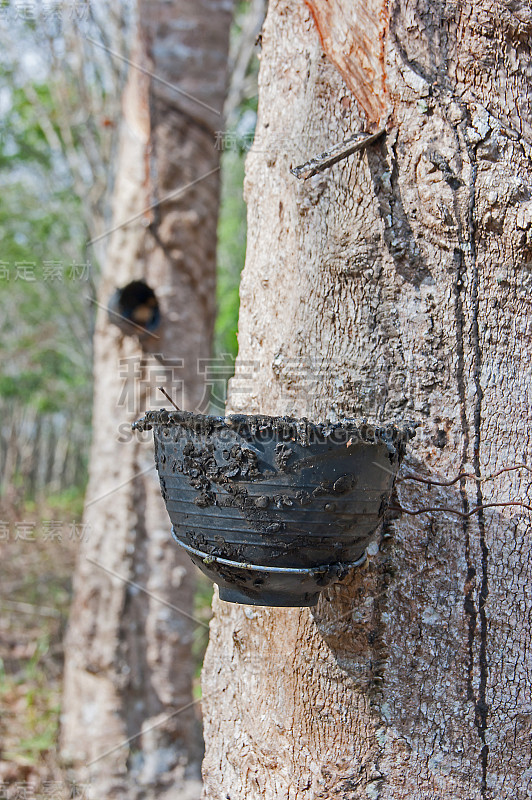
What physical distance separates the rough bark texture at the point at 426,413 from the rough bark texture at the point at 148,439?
1913 mm

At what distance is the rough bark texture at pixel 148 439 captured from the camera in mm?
3305

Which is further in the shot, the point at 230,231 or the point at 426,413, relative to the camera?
the point at 230,231

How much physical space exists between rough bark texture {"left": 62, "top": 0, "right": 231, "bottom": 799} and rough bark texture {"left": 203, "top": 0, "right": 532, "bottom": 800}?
6.28 ft

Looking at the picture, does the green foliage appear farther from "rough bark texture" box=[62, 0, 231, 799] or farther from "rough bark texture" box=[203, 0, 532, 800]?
"rough bark texture" box=[203, 0, 532, 800]

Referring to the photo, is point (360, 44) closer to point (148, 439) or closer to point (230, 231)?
point (148, 439)

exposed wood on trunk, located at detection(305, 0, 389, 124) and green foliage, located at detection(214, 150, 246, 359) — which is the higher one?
green foliage, located at detection(214, 150, 246, 359)

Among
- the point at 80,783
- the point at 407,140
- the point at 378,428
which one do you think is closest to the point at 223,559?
the point at 378,428

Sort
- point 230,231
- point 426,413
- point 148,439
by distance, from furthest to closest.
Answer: point 230,231 → point 148,439 → point 426,413

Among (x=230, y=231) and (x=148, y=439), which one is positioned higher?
(x=230, y=231)

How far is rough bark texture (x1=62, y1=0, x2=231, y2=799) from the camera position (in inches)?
130

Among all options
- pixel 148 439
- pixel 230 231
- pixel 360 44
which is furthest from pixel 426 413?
pixel 230 231

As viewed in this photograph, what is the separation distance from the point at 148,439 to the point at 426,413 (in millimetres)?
2154

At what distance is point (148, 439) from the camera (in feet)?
10.9

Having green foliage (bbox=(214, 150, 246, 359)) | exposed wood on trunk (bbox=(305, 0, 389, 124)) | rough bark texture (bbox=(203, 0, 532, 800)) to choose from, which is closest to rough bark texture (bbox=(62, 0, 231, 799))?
exposed wood on trunk (bbox=(305, 0, 389, 124))
